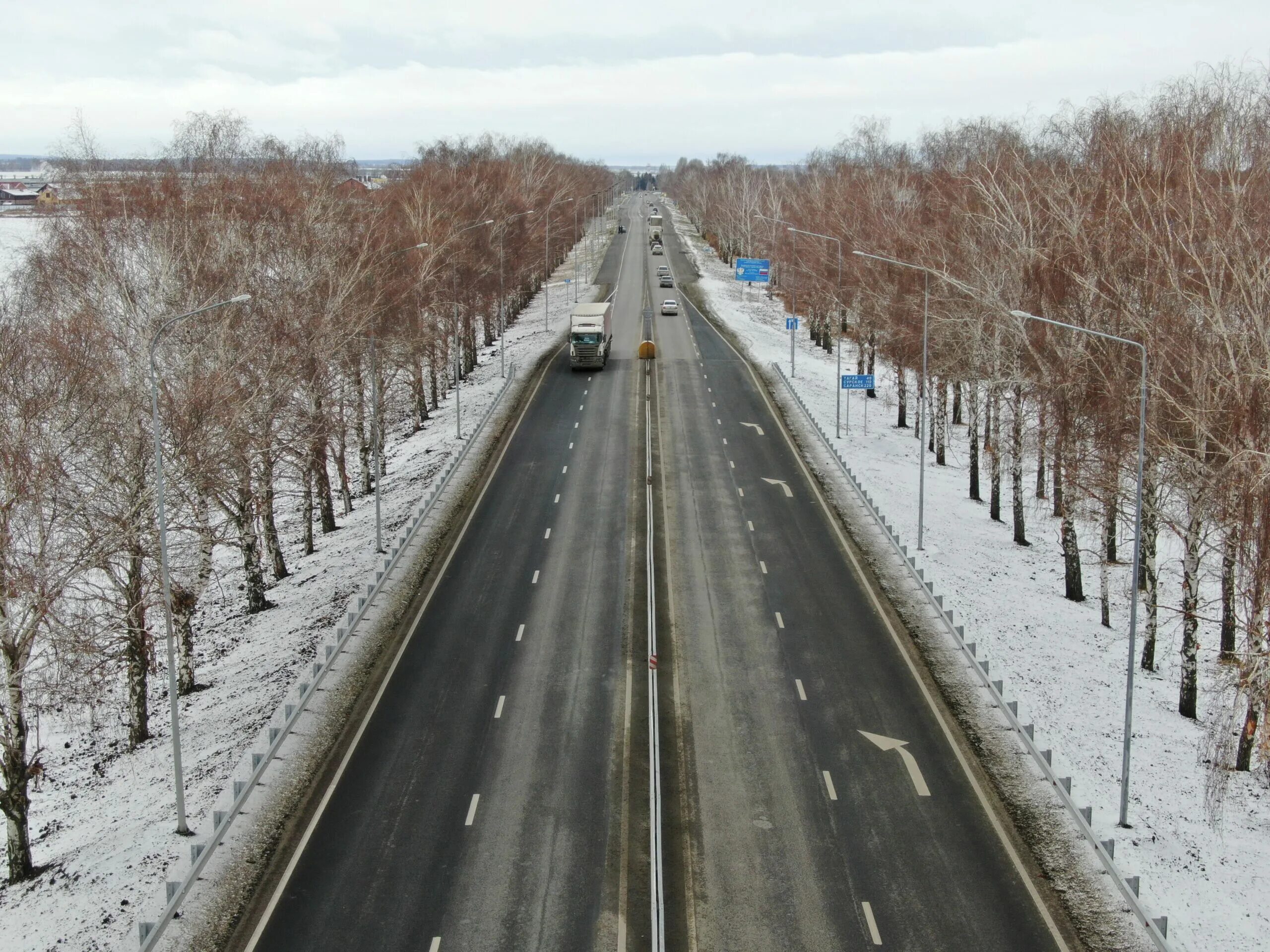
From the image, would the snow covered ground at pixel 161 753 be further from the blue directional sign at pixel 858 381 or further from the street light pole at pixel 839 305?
the street light pole at pixel 839 305

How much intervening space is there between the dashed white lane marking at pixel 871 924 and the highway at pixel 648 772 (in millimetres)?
33

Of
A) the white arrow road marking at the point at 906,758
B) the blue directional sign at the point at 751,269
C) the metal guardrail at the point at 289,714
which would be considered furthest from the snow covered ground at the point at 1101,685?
the blue directional sign at the point at 751,269

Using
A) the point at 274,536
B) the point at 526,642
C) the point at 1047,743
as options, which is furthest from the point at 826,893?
the point at 274,536

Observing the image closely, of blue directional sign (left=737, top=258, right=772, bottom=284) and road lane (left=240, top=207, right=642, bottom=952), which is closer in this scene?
road lane (left=240, top=207, right=642, bottom=952)

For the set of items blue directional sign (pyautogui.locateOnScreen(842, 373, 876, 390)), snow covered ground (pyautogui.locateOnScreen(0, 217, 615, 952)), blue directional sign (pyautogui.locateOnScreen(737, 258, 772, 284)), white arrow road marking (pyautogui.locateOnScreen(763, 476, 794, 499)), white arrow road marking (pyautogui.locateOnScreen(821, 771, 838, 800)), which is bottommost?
snow covered ground (pyautogui.locateOnScreen(0, 217, 615, 952))

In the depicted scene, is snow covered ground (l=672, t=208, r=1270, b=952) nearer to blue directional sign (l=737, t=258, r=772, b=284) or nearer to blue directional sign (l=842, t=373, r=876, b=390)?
blue directional sign (l=842, t=373, r=876, b=390)

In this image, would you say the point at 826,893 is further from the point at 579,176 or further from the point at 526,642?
the point at 579,176

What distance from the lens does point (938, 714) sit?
25.2 metres

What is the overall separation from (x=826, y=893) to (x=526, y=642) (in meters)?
12.6

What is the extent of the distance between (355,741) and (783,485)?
23.1 metres

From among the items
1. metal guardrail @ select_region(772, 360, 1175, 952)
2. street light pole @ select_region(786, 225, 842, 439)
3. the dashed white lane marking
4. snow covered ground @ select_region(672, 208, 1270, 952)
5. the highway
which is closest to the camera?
the dashed white lane marking

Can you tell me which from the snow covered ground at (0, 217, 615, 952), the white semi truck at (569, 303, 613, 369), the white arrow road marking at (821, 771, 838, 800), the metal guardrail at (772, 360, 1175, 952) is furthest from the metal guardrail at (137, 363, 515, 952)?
the white semi truck at (569, 303, 613, 369)

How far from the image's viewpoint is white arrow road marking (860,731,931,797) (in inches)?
867

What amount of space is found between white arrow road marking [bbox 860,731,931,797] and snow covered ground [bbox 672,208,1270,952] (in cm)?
305
